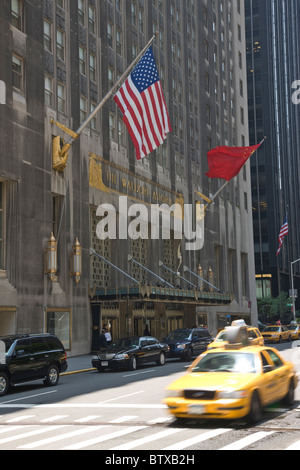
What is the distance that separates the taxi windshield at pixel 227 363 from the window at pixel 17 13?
2634 cm

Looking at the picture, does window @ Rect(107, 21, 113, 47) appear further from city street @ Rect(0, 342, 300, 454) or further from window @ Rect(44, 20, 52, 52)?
city street @ Rect(0, 342, 300, 454)

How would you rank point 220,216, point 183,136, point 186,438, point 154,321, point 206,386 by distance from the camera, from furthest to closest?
point 220,216 → point 183,136 → point 154,321 → point 206,386 → point 186,438

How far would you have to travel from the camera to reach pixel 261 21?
10750cm

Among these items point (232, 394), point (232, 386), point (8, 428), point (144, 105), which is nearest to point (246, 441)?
point (232, 394)

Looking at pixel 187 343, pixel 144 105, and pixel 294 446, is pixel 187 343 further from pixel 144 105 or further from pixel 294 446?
pixel 294 446

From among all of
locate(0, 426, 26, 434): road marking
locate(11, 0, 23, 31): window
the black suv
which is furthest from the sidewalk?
locate(11, 0, 23, 31): window

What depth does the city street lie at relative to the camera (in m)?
10.9

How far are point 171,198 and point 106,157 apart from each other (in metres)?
11.9

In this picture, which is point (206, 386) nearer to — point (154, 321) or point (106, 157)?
point (106, 157)

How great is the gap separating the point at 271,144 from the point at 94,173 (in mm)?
67689

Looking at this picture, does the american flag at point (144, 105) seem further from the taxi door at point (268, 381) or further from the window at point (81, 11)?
the taxi door at point (268, 381)

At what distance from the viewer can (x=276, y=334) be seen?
5094 centimetres

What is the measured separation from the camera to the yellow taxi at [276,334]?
166 ft

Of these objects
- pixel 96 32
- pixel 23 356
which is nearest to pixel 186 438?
pixel 23 356
